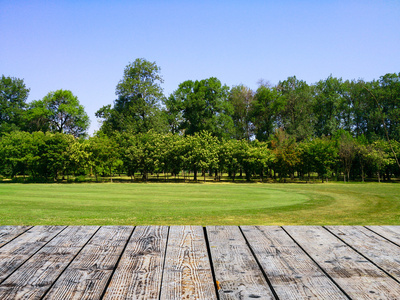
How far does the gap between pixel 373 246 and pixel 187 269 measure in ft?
5.44

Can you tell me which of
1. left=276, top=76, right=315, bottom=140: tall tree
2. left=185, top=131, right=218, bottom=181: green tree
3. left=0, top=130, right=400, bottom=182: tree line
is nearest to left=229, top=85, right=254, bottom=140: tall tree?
left=276, top=76, right=315, bottom=140: tall tree

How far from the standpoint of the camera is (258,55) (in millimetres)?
37875

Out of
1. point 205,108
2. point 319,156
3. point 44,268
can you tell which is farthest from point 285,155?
point 44,268

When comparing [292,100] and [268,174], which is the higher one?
[292,100]

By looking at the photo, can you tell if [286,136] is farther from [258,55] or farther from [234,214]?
[234,214]

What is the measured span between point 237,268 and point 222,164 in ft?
184

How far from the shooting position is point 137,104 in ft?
219

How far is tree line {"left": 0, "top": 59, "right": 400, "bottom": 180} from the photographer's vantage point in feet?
186

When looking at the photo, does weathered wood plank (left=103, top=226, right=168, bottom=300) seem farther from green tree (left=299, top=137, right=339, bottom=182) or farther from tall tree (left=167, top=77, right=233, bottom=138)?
tall tree (left=167, top=77, right=233, bottom=138)

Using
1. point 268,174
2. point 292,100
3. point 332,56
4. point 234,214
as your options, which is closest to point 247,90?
point 292,100

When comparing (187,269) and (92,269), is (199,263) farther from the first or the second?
(92,269)

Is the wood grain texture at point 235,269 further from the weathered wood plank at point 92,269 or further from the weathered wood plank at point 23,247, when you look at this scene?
the weathered wood plank at point 23,247

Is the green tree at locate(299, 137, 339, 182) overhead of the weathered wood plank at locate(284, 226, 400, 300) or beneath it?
overhead

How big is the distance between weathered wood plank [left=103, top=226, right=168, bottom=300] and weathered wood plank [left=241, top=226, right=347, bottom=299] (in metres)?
0.72
